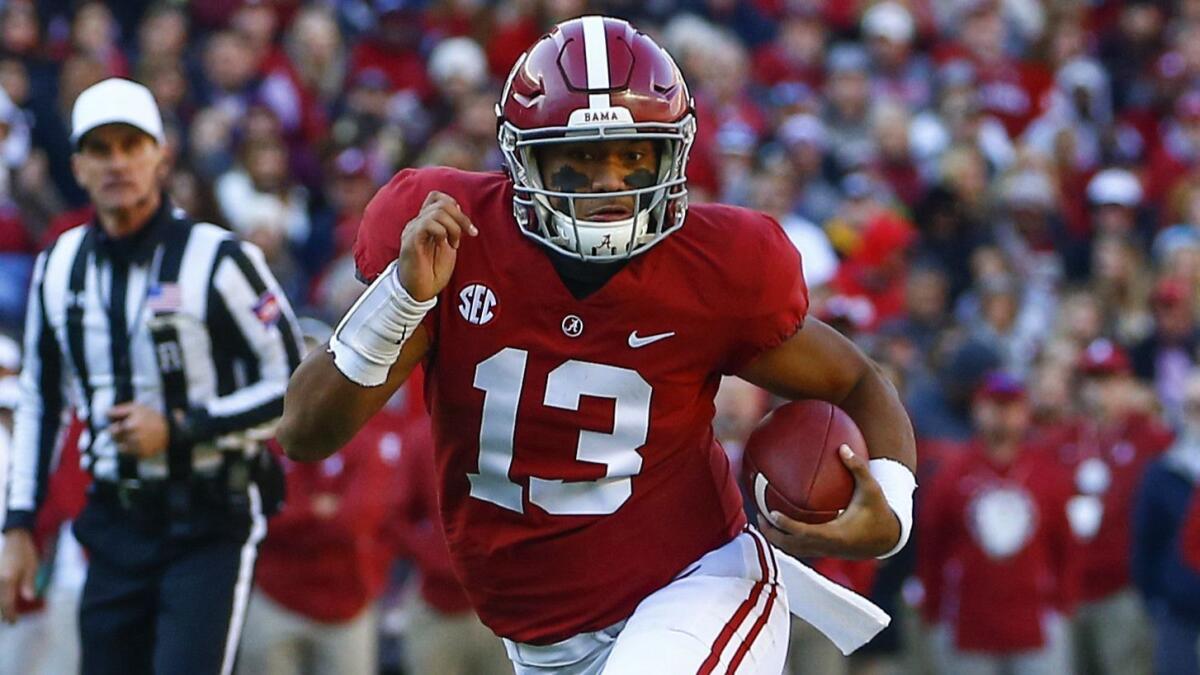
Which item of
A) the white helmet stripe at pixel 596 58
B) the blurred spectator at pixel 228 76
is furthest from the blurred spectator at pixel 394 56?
the white helmet stripe at pixel 596 58

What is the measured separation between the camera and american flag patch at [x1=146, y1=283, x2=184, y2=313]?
5.03 m

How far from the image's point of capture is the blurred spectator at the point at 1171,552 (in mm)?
8109

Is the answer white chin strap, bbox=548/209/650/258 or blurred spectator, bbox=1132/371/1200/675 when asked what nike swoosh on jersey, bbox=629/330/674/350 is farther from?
blurred spectator, bbox=1132/371/1200/675

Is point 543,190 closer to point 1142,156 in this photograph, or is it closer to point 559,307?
point 559,307

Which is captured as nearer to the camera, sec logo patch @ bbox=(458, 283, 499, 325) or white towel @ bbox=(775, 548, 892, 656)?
sec logo patch @ bbox=(458, 283, 499, 325)

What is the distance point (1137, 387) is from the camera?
9.31 metres

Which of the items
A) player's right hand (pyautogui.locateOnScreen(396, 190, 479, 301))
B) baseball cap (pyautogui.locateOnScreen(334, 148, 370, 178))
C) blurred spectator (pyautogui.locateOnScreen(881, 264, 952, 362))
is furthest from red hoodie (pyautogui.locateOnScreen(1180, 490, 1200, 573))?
player's right hand (pyautogui.locateOnScreen(396, 190, 479, 301))

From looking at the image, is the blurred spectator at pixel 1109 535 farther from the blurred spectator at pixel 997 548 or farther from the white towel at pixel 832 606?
the white towel at pixel 832 606

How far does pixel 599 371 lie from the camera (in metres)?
3.86

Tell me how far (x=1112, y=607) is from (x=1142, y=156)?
3805 millimetres

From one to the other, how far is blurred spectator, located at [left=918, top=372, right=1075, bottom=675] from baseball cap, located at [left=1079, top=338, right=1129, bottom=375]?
101 centimetres

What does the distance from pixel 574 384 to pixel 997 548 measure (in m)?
4.77

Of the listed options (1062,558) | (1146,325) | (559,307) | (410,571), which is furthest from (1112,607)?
(559,307)

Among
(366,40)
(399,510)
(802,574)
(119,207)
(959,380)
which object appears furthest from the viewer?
(366,40)
